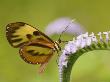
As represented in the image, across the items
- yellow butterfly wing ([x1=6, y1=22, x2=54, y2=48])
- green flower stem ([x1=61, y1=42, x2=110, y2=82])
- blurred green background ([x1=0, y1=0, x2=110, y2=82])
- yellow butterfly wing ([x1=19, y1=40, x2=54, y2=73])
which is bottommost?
green flower stem ([x1=61, y1=42, x2=110, y2=82])

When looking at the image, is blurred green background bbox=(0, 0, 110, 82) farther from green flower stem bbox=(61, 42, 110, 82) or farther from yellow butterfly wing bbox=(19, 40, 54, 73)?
green flower stem bbox=(61, 42, 110, 82)

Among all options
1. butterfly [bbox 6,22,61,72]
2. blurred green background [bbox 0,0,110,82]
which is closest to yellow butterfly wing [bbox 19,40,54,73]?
butterfly [bbox 6,22,61,72]

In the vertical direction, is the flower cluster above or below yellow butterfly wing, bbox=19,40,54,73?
below

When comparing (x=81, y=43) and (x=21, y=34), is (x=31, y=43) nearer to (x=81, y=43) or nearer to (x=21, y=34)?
(x=21, y=34)

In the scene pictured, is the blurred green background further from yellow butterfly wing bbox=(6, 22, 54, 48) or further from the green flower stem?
the green flower stem

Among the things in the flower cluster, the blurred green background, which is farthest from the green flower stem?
the blurred green background

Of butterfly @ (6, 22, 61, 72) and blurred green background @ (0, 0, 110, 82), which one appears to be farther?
blurred green background @ (0, 0, 110, 82)

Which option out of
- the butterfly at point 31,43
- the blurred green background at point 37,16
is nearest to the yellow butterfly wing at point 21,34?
the butterfly at point 31,43

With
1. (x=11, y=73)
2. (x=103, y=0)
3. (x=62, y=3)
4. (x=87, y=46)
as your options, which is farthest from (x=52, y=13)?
(x=87, y=46)

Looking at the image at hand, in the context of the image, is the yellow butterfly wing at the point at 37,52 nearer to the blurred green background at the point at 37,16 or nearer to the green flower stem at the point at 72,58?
the green flower stem at the point at 72,58
